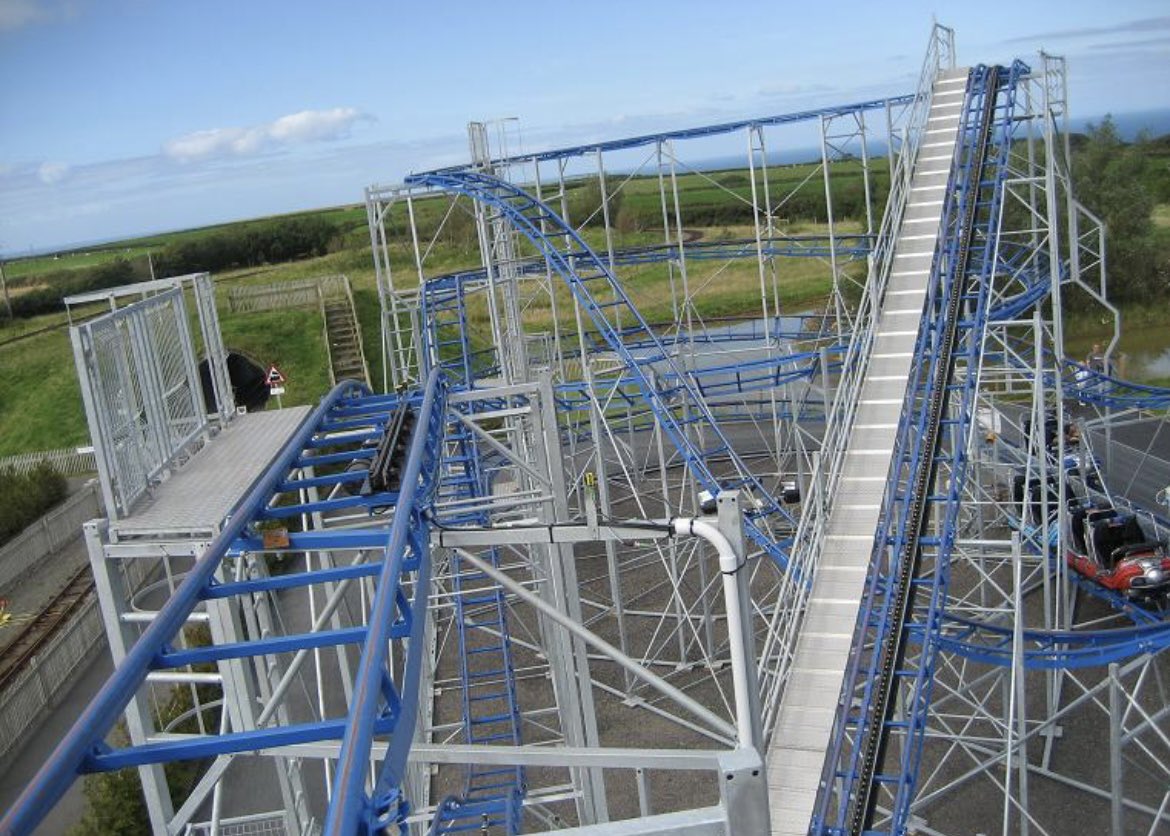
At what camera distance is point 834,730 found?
618cm

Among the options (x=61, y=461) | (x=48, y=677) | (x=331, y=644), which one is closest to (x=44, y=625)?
(x=48, y=677)

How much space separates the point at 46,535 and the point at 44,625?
4168mm

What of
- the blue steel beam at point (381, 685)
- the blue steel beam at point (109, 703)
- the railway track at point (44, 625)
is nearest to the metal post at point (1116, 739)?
the blue steel beam at point (381, 685)

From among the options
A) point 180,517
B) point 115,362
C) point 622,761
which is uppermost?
point 115,362

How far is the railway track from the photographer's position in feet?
42.6

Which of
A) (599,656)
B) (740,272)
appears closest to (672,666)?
(599,656)

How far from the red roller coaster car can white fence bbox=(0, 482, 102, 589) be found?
14523 millimetres

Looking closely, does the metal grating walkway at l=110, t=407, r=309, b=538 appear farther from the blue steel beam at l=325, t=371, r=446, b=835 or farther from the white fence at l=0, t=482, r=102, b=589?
the white fence at l=0, t=482, r=102, b=589

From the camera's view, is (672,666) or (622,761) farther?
(672,666)

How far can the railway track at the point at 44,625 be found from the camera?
42.6 feet

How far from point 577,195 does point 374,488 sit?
131ft

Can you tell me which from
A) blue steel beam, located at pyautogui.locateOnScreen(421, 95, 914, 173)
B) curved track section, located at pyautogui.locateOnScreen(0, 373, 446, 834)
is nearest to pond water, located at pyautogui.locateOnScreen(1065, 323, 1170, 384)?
blue steel beam, located at pyautogui.locateOnScreen(421, 95, 914, 173)

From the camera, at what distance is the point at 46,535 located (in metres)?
18.5

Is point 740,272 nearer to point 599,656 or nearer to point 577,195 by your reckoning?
point 577,195
